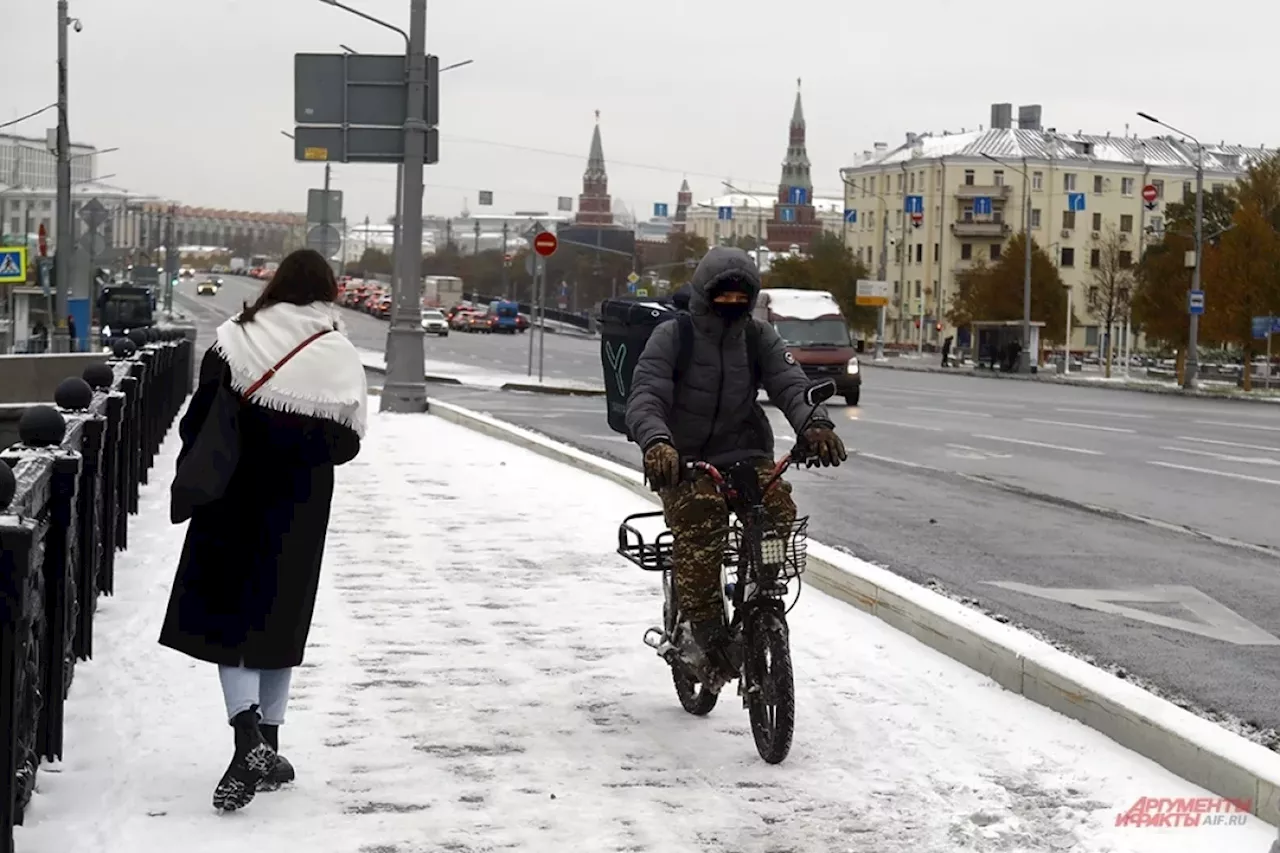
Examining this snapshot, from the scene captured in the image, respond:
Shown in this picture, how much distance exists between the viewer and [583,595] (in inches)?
381

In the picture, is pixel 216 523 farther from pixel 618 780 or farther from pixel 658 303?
pixel 658 303

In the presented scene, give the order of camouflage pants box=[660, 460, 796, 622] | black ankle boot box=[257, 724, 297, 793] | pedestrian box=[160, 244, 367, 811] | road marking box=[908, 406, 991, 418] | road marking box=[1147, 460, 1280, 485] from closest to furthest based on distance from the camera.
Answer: pedestrian box=[160, 244, 367, 811] < black ankle boot box=[257, 724, 297, 793] < camouflage pants box=[660, 460, 796, 622] < road marking box=[1147, 460, 1280, 485] < road marking box=[908, 406, 991, 418]

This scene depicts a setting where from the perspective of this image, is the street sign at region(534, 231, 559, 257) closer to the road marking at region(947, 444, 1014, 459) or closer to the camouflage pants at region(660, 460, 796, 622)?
the road marking at region(947, 444, 1014, 459)

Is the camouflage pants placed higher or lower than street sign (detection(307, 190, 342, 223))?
lower

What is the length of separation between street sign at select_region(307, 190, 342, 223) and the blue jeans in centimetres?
3471

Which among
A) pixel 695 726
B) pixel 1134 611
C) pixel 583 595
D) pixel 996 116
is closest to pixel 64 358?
pixel 583 595

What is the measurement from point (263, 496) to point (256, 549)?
16cm

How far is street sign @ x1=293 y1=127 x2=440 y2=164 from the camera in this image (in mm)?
26203

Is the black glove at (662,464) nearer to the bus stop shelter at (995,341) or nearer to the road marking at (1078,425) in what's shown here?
the road marking at (1078,425)

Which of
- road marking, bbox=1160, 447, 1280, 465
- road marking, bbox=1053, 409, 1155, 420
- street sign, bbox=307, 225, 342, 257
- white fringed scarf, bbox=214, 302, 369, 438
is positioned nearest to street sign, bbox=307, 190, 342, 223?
street sign, bbox=307, 225, 342, 257

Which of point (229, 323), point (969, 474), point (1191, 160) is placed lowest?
point (969, 474)

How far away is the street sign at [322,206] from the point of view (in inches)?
1572

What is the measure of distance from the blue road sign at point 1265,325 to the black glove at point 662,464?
48.9m

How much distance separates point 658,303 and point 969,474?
7.38m
